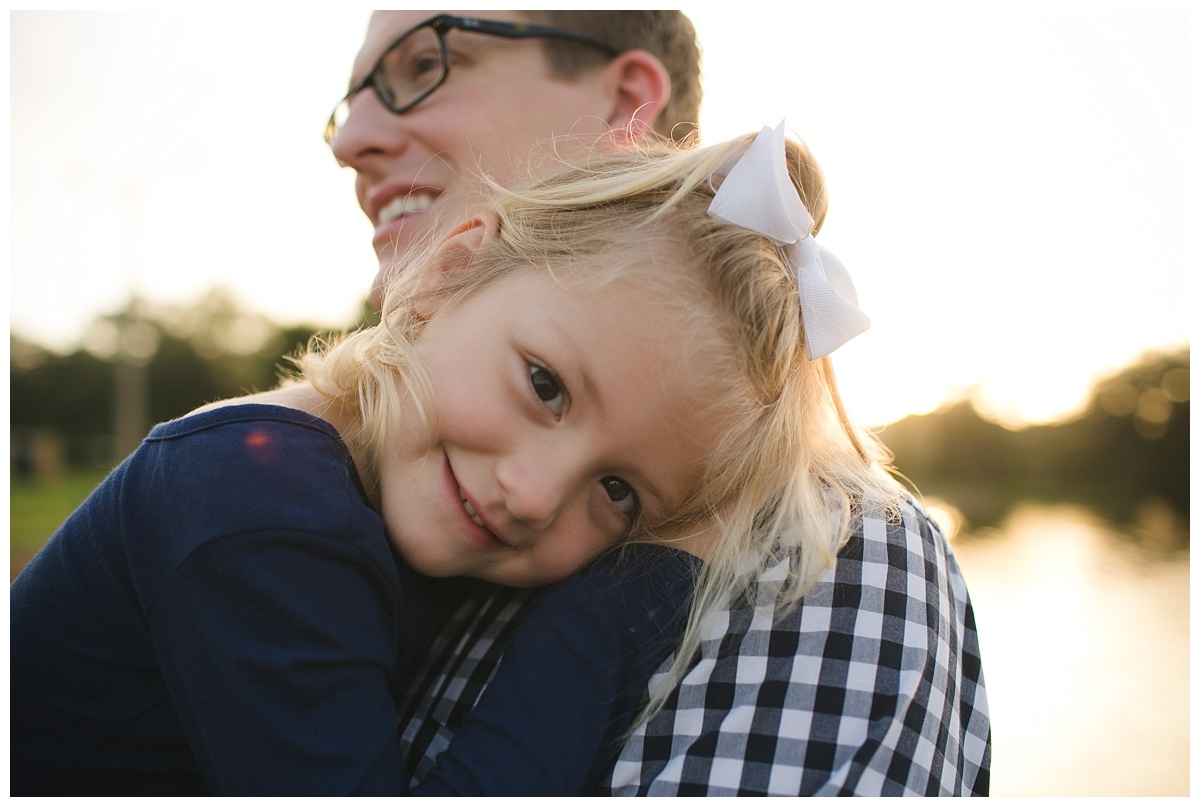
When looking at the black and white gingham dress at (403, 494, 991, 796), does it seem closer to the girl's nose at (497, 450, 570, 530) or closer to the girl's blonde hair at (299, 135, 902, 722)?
the girl's blonde hair at (299, 135, 902, 722)

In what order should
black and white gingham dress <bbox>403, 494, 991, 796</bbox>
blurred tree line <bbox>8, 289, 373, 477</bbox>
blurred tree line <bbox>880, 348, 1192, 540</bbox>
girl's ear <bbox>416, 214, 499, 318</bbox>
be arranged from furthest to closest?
blurred tree line <bbox>8, 289, 373, 477</bbox>, blurred tree line <bbox>880, 348, 1192, 540</bbox>, girl's ear <bbox>416, 214, 499, 318</bbox>, black and white gingham dress <bbox>403, 494, 991, 796</bbox>

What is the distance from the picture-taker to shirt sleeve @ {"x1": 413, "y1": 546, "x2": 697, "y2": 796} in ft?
4.13

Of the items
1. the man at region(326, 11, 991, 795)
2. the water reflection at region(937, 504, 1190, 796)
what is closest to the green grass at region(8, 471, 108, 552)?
the man at region(326, 11, 991, 795)

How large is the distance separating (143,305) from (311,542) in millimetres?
41808

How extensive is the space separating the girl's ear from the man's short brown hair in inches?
29.4

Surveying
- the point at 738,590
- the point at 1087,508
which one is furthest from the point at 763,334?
the point at 1087,508

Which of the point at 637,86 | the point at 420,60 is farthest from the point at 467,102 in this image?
the point at 637,86

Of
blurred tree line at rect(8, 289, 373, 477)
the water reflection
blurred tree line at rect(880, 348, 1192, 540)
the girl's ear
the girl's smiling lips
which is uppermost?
the girl's ear

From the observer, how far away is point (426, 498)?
1.53m

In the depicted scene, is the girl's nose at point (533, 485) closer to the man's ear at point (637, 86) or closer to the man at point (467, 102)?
the man at point (467, 102)

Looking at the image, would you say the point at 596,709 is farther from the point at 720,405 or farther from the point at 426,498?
the point at 720,405

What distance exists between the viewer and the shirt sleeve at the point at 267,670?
4.03 feet

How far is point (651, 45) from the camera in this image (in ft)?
8.59

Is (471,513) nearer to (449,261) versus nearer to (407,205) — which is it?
(449,261)
